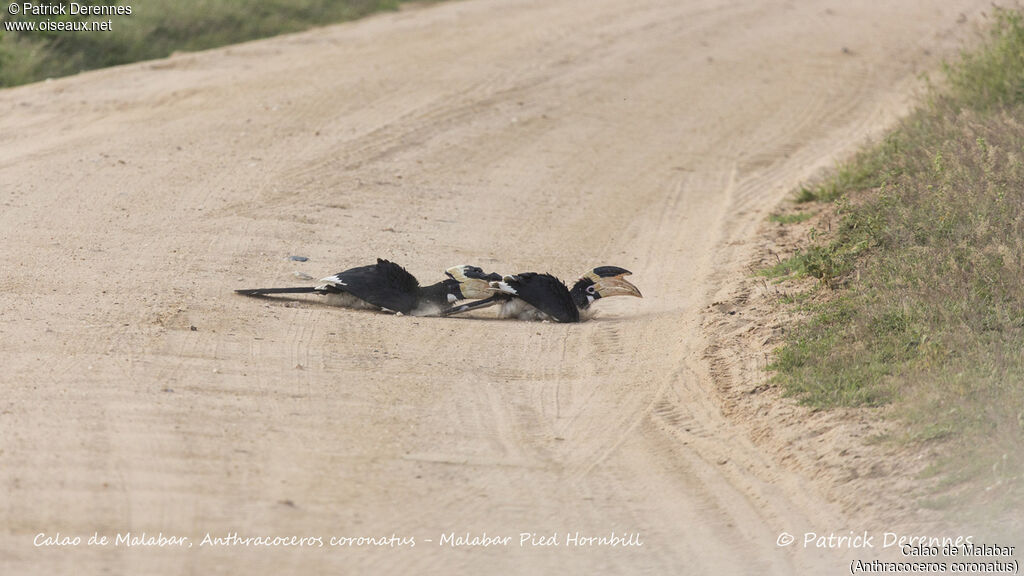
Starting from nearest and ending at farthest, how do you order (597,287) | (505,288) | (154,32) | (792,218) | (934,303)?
(934,303), (505,288), (597,287), (792,218), (154,32)

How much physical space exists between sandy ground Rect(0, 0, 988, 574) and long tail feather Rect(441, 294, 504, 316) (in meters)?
0.19

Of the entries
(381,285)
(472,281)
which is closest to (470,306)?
(472,281)

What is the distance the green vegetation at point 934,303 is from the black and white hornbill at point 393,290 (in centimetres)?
192

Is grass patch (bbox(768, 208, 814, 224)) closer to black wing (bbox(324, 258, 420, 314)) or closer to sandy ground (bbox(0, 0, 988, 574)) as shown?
sandy ground (bbox(0, 0, 988, 574))

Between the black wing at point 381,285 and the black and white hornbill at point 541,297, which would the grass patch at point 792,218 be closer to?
the black and white hornbill at point 541,297

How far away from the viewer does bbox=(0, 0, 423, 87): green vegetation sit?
12.1 metres

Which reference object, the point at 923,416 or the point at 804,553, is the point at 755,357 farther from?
the point at 804,553

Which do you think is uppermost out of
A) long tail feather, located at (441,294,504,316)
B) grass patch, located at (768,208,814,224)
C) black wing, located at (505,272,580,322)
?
black wing, located at (505,272,580,322)

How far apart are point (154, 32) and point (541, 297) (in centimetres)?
936

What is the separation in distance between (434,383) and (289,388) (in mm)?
726

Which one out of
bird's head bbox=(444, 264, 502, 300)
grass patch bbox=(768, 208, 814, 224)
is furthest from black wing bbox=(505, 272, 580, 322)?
grass patch bbox=(768, 208, 814, 224)

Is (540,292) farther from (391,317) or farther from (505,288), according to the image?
(391,317)

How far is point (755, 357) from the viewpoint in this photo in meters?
5.76

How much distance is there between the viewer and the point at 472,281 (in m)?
6.48
